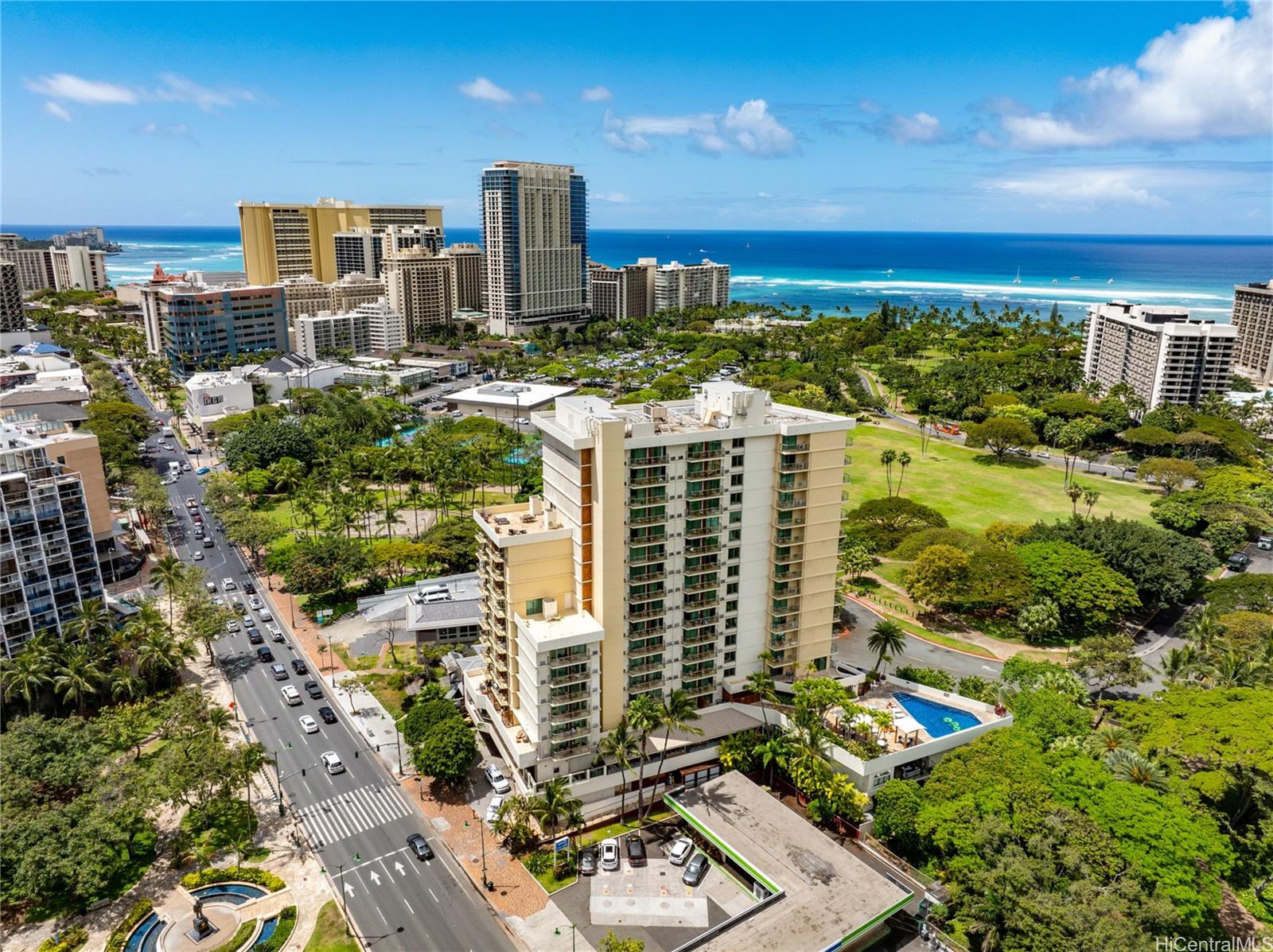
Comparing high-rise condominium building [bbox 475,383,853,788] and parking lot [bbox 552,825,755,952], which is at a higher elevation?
high-rise condominium building [bbox 475,383,853,788]

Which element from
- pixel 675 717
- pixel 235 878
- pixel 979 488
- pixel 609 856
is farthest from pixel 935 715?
pixel 979 488

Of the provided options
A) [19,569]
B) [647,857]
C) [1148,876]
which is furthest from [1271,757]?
[19,569]

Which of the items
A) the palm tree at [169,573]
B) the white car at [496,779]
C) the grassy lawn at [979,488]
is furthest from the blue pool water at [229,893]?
the grassy lawn at [979,488]

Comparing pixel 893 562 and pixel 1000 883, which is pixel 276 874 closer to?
pixel 1000 883

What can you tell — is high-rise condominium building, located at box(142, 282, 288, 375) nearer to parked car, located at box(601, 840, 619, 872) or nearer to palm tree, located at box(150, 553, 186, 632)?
palm tree, located at box(150, 553, 186, 632)

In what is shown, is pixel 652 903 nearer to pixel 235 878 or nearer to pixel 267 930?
pixel 267 930

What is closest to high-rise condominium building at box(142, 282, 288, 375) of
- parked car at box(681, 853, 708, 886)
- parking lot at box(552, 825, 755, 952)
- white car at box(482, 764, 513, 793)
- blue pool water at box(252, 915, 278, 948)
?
white car at box(482, 764, 513, 793)
